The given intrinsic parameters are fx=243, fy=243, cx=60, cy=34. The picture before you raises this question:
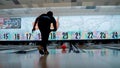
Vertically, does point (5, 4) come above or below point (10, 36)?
above

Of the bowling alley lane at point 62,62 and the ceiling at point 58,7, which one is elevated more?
the ceiling at point 58,7

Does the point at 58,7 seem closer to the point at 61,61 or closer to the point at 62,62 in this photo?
the point at 61,61

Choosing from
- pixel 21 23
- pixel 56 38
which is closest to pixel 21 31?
pixel 21 23

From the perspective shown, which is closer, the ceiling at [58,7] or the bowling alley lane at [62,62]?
the bowling alley lane at [62,62]

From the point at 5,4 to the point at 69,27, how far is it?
20.2ft

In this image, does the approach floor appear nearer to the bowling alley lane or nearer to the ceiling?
the bowling alley lane

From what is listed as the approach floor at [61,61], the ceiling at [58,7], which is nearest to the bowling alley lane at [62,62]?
the approach floor at [61,61]

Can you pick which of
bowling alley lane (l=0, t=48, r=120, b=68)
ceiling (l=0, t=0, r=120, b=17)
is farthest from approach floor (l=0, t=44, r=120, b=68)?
ceiling (l=0, t=0, r=120, b=17)

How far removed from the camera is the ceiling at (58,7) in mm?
19797

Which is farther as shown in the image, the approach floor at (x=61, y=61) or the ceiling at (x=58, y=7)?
the ceiling at (x=58, y=7)

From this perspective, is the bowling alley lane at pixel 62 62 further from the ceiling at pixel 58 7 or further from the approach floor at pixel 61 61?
the ceiling at pixel 58 7

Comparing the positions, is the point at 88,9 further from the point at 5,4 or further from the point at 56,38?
the point at 5,4

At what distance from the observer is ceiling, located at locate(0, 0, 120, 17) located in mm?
19797

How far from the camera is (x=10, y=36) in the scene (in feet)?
75.5
